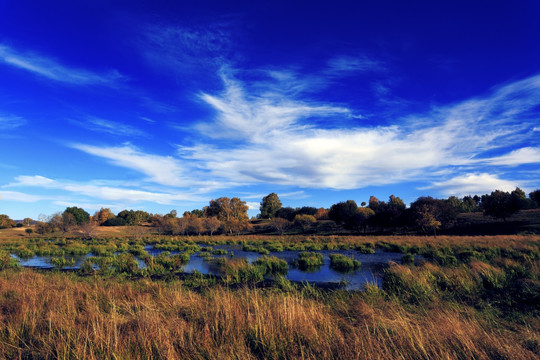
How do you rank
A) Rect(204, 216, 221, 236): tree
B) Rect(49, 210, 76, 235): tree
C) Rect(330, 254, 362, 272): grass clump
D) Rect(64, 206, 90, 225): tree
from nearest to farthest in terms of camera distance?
1. Rect(330, 254, 362, 272): grass clump
2. Rect(49, 210, 76, 235): tree
3. Rect(204, 216, 221, 236): tree
4. Rect(64, 206, 90, 225): tree

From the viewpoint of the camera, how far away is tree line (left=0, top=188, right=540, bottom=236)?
53.3m

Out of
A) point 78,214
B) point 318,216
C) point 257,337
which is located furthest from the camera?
point 318,216

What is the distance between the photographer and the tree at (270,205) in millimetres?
127106

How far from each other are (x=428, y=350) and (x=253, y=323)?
3.20 meters

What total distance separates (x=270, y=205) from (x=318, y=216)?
80.6 feet

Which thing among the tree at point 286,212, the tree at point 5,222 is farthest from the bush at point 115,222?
the tree at point 286,212

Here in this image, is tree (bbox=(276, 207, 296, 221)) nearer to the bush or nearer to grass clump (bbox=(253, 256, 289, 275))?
the bush

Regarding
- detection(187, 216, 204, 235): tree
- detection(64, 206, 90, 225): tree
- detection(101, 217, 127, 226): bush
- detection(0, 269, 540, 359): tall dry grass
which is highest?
detection(64, 206, 90, 225): tree

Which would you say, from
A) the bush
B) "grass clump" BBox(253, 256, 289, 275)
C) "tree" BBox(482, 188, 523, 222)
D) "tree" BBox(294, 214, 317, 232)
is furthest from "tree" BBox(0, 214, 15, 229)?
"tree" BBox(482, 188, 523, 222)

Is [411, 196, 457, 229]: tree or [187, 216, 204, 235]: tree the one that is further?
[187, 216, 204, 235]: tree

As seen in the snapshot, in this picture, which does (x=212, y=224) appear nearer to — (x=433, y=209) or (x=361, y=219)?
(x=361, y=219)

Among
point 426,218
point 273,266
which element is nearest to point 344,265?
point 273,266

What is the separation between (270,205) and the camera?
12812 cm

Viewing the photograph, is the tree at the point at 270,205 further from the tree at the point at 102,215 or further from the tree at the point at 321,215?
the tree at the point at 102,215
